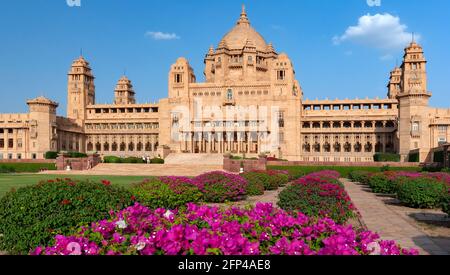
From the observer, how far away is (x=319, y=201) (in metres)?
12.8

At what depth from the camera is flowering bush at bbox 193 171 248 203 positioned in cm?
2072

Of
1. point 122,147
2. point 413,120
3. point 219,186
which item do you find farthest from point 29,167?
point 413,120

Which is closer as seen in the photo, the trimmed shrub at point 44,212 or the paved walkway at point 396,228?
the trimmed shrub at point 44,212

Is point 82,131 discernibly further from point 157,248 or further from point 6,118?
point 157,248

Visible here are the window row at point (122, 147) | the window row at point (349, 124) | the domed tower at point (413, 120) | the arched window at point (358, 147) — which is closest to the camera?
the domed tower at point (413, 120)

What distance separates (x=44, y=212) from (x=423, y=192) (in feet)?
53.6

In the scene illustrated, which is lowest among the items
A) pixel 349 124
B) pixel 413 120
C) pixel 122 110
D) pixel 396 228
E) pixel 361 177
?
pixel 361 177

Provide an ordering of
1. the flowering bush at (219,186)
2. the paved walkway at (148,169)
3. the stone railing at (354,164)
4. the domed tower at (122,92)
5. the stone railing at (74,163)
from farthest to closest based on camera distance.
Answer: the domed tower at (122,92) → the stone railing at (74,163) → the paved walkway at (148,169) → the stone railing at (354,164) → the flowering bush at (219,186)

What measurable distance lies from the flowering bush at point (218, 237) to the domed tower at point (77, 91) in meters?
95.4

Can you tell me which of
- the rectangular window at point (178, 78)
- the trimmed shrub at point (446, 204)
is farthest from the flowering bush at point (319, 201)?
the rectangular window at point (178, 78)

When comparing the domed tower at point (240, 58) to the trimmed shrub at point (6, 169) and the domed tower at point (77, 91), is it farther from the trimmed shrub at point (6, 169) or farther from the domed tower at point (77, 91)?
the trimmed shrub at point (6, 169)

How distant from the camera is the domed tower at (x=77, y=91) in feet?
318

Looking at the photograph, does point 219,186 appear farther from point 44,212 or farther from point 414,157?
point 414,157
